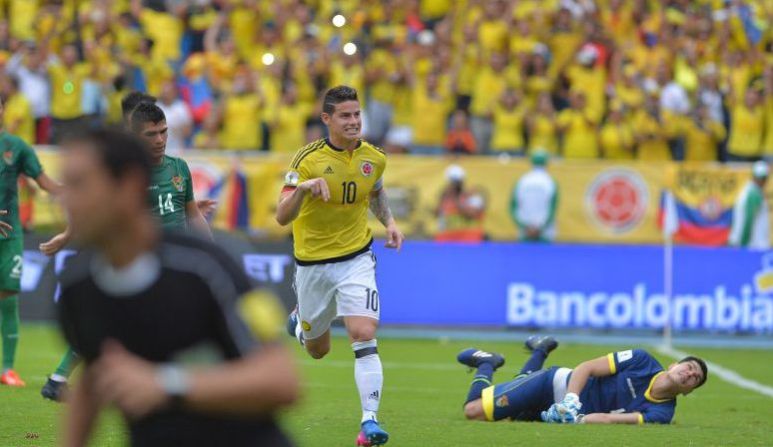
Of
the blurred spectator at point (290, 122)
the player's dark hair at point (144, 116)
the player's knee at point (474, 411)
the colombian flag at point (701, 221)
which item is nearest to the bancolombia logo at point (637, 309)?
the colombian flag at point (701, 221)

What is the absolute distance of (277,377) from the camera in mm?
3504

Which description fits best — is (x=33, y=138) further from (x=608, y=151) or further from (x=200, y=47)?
(x=608, y=151)

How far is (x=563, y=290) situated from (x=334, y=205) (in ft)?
30.1

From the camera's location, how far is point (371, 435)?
8.78 meters

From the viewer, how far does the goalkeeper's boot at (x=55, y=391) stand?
10835mm

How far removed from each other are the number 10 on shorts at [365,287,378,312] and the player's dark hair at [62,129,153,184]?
5.83 metres

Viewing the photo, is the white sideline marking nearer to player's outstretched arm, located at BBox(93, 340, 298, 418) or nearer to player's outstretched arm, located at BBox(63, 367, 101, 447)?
player's outstretched arm, located at BBox(63, 367, 101, 447)

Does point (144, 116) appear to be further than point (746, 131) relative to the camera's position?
No

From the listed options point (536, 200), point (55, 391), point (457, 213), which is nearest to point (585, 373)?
point (55, 391)

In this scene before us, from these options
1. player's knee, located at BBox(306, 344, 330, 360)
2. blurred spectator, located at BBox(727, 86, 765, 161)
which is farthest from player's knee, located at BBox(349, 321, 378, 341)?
blurred spectator, located at BBox(727, 86, 765, 161)

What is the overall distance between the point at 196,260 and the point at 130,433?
23.2 inches

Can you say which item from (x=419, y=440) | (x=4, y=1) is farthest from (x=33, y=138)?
(x=419, y=440)

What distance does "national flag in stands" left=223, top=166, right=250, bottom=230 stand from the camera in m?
20.5

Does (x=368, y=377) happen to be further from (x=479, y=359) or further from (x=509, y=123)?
(x=509, y=123)
